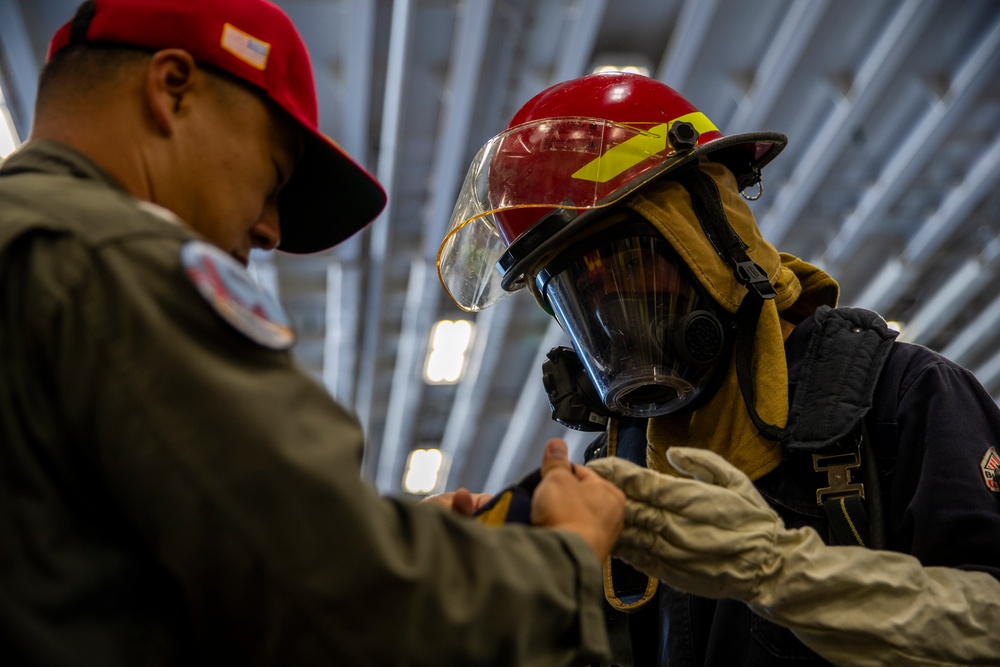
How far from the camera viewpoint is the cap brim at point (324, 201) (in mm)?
2171

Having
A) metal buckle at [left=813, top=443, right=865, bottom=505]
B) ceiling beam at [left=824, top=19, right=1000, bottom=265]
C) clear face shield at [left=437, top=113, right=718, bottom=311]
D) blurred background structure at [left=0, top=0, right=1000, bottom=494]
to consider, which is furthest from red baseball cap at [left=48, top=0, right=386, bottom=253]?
ceiling beam at [left=824, top=19, right=1000, bottom=265]

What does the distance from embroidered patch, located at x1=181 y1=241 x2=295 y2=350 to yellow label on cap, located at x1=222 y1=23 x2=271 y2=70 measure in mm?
625

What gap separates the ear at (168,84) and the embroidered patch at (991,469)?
174 centimetres

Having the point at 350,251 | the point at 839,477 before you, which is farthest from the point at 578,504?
the point at 350,251

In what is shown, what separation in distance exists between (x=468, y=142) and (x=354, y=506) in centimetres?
535

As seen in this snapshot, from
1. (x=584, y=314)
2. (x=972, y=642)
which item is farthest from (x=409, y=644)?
(x=584, y=314)

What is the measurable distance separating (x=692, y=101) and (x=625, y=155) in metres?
3.48

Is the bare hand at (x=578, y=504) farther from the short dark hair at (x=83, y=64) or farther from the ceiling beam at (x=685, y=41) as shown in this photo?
the ceiling beam at (x=685, y=41)

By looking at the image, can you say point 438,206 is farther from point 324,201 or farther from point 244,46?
point 244,46

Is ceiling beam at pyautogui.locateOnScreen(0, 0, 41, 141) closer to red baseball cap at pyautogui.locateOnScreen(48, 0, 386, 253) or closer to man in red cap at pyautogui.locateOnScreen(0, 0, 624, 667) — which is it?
red baseball cap at pyautogui.locateOnScreen(48, 0, 386, 253)

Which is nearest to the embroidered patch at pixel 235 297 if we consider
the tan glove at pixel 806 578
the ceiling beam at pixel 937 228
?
the tan glove at pixel 806 578

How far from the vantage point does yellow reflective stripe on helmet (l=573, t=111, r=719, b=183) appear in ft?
8.50

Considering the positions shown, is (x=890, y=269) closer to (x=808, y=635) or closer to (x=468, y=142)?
(x=468, y=142)

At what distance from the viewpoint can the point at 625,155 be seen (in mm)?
2617
